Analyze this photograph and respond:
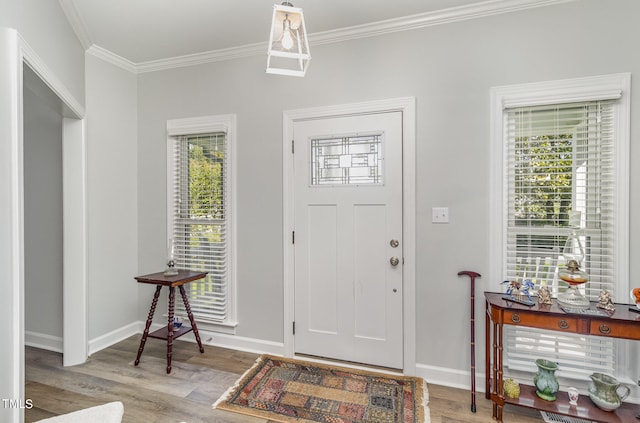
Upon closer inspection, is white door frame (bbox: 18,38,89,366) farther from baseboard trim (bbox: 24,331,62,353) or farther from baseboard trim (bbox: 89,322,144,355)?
baseboard trim (bbox: 24,331,62,353)

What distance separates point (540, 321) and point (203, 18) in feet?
10.3

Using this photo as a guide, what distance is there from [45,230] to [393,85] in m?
3.36

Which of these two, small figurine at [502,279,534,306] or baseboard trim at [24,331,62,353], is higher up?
small figurine at [502,279,534,306]

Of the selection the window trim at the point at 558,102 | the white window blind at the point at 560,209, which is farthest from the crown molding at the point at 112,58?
the white window blind at the point at 560,209

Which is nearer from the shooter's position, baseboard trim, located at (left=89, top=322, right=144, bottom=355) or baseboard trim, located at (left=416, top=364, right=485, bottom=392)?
baseboard trim, located at (left=416, top=364, right=485, bottom=392)

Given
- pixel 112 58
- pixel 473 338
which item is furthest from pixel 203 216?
pixel 473 338

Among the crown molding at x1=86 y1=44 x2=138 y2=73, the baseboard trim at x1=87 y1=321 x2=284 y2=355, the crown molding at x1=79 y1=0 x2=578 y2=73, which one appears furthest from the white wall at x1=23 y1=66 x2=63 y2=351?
the crown molding at x1=79 y1=0 x2=578 y2=73

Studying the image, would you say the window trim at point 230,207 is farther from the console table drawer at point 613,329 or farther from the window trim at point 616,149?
the console table drawer at point 613,329

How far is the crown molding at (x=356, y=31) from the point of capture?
2314 mm

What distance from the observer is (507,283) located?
7.63 feet

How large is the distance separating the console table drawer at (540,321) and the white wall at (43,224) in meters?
3.64

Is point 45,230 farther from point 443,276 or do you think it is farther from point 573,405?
point 573,405

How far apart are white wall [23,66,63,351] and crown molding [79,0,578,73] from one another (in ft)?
2.81

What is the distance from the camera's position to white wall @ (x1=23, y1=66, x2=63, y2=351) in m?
2.95
